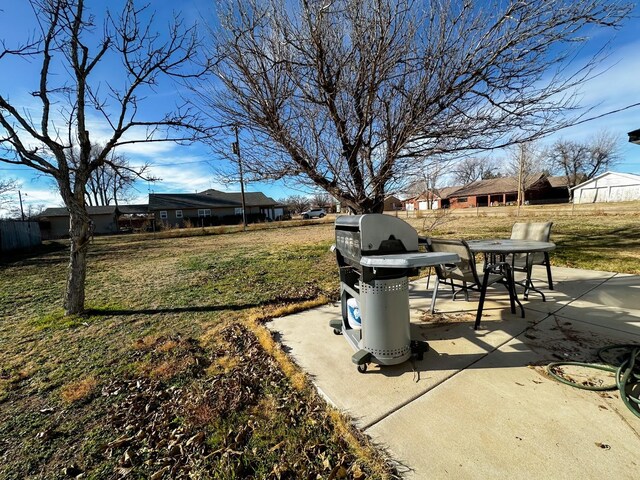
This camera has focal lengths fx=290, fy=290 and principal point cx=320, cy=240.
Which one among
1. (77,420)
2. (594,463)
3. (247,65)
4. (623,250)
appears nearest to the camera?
(594,463)

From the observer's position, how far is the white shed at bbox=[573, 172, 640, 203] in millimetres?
34872

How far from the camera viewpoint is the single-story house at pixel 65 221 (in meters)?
32.6

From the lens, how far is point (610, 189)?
121 ft

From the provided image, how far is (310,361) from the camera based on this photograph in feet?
8.78

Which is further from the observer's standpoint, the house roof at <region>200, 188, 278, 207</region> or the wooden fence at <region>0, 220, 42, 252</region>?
the house roof at <region>200, 188, 278, 207</region>

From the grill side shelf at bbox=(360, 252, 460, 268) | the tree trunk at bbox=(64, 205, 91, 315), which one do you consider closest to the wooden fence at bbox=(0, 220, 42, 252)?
the tree trunk at bbox=(64, 205, 91, 315)

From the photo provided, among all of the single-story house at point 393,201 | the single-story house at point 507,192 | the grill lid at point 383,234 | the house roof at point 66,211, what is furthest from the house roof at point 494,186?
the house roof at point 66,211

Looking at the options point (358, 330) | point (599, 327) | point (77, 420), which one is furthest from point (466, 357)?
point (77, 420)

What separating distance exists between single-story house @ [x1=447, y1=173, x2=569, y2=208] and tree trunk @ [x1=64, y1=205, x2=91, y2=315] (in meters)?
44.5

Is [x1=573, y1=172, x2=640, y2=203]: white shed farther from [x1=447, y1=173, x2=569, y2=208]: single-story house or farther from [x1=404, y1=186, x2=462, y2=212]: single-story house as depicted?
[x1=404, y1=186, x2=462, y2=212]: single-story house

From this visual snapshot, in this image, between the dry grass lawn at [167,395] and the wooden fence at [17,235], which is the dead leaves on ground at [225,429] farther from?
the wooden fence at [17,235]

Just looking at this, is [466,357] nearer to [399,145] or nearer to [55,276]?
[399,145]

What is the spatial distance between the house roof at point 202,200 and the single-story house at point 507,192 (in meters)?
29.4

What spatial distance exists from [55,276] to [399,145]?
9.45m
